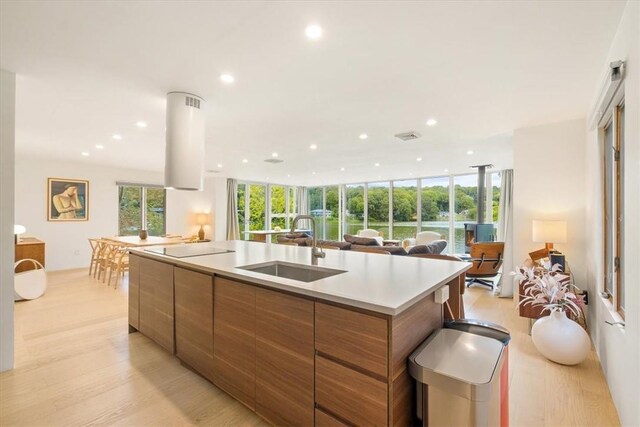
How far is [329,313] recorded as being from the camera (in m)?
1.40

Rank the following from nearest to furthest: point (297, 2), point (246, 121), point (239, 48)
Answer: point (297, 2), point (239, 48), point (246, 121)

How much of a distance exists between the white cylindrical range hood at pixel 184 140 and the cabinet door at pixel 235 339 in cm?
141

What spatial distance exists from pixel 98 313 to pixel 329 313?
3748 millimetres

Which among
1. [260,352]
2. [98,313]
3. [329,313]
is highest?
[329,313]

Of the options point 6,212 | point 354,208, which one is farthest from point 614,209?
point 354,208

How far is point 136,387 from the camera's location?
2.15 m

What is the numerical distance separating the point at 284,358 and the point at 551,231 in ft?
11.4

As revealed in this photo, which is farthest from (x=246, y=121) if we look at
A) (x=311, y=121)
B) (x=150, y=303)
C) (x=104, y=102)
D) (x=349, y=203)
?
(x=349, y=203)

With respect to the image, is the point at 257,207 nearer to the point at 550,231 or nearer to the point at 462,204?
the point at 462,204

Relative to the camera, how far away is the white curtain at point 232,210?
9.01 m

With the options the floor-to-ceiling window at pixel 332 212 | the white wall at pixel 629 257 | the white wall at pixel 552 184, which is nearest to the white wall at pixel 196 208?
the floor-to-ceiling window at pixel 332 212

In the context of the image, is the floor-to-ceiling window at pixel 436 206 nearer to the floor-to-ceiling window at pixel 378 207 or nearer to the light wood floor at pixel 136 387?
the floor-to-ceiling window at pixel 378 207

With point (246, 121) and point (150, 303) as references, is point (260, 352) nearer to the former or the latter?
point (150, 303)

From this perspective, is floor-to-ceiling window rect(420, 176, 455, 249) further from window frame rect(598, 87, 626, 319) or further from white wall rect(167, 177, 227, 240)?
white wall rect(167, 177, 227, 240)
